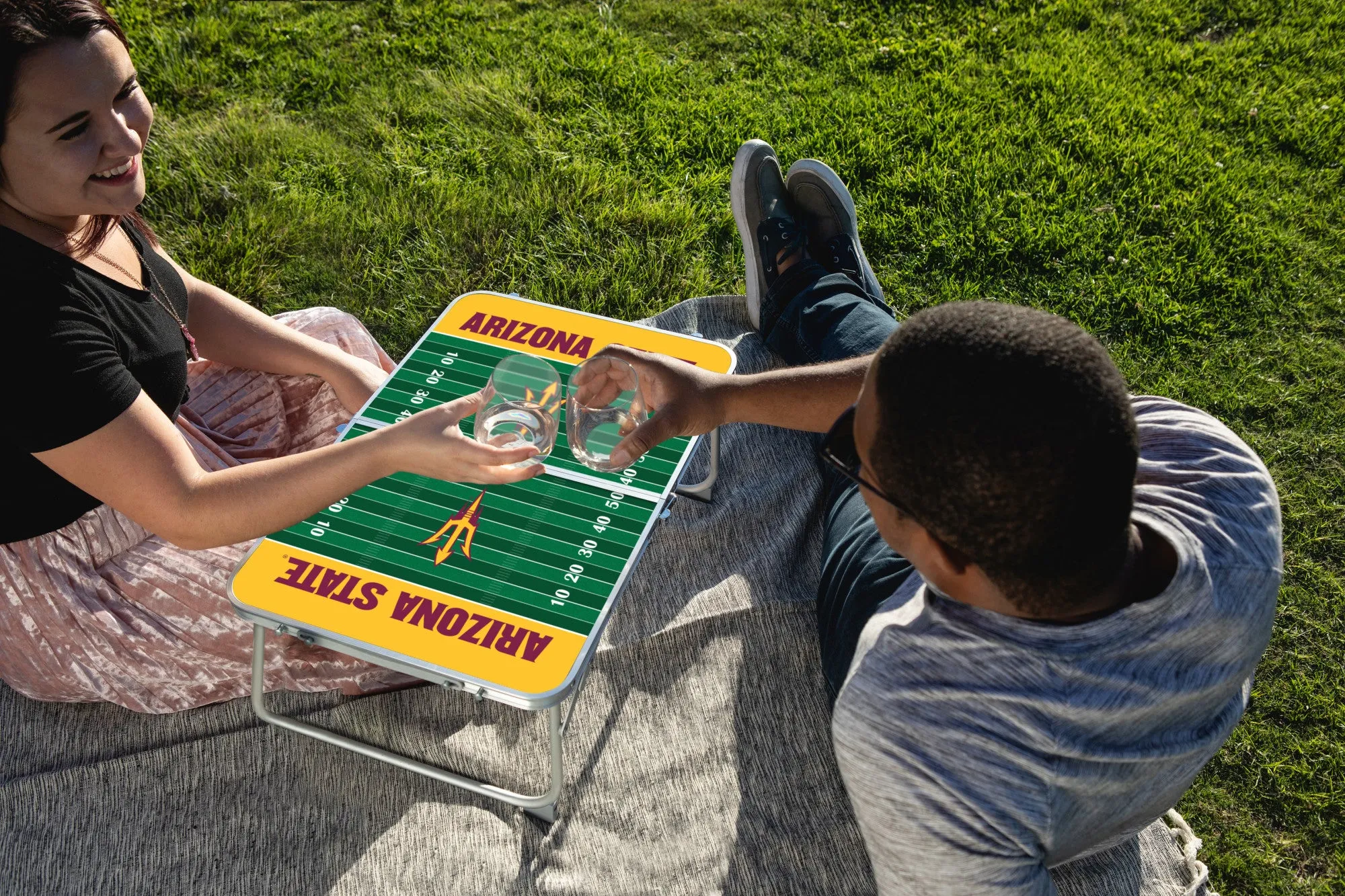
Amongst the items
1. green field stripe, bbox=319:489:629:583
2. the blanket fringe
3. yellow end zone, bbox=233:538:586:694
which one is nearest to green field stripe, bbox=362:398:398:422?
green field stripe, bbox=319:489:629:583

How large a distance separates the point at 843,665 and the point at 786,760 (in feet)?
1.64

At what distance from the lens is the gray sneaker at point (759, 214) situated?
418 cm

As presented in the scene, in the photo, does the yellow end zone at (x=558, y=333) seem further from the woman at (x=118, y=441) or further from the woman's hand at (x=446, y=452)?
the woman's hand at (x=446, y=452)

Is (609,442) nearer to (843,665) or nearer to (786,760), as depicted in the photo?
(843,665)

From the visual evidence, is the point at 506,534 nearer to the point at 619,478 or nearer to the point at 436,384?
the point at 619,478

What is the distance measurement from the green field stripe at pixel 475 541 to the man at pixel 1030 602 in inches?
31.5

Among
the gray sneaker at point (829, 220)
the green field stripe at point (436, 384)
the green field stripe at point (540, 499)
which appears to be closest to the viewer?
the green field stripe at point (540, 499)

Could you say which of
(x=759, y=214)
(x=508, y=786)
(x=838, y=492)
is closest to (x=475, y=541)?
(x=508, y=786)

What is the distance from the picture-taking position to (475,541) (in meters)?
2.90

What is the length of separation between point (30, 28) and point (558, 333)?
1621 mm

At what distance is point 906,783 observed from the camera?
2041 millimetres

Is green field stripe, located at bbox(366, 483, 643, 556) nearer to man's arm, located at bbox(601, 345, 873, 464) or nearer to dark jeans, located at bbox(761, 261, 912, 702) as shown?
man's arm, located at bbox(601, 345, 873, 464)

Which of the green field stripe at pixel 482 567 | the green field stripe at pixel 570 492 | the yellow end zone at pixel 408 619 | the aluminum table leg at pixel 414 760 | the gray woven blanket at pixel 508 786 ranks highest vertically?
the green field stripe at pixel 570 492

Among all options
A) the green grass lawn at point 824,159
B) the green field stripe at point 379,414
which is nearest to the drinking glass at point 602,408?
the green field stripe at point 379,414
